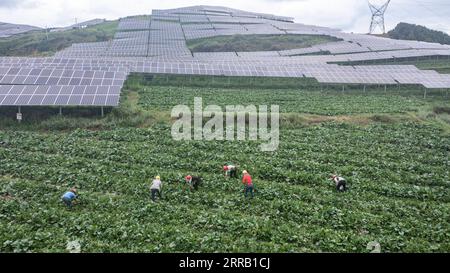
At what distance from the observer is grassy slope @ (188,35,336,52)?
268ft

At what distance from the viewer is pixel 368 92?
45344 mm

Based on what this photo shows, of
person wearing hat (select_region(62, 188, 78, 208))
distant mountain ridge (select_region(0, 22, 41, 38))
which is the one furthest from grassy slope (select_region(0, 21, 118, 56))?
person wearing hat (select_region(62, 188, 78, 208))

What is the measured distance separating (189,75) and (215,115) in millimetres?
16317

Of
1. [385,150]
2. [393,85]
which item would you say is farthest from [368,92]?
[385,150]

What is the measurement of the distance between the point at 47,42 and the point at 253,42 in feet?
146

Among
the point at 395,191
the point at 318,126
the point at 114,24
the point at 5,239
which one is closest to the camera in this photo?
the point at 5,239

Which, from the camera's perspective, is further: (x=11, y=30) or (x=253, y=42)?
(x=11, y=30)

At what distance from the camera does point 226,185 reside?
19500 millimetres

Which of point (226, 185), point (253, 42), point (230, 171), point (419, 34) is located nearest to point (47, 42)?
point (253, 42)

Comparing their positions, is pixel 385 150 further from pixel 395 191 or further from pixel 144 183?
pixel 144 183

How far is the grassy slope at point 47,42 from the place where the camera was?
261ft

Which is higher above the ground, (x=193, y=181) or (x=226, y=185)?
(x=193, y=181)

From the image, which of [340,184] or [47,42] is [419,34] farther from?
[340,184]

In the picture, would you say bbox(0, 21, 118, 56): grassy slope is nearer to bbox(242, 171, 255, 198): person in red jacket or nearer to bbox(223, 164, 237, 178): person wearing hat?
bbox(223, 164, 237, 178): person wearing hat
